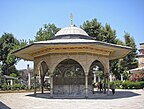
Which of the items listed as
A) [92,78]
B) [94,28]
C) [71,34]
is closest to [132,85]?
[92,78]

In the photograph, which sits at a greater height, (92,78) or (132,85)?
(92,78)

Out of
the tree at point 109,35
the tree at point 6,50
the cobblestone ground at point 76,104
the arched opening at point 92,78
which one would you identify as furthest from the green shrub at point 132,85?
the tree at point 6,50

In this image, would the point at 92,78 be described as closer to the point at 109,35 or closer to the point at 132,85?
the point at 132,85

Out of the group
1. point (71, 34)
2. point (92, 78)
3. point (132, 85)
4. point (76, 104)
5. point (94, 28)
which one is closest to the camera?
point (76, 104)

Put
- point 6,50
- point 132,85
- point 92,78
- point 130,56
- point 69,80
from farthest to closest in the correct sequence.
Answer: point 6,50, point 130,56, point 132,85, point 92,78, point 69,80

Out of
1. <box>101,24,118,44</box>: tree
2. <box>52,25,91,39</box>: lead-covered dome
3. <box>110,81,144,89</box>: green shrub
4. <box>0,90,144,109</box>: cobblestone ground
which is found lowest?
<box>0,90,144,109</box>: cobblestone ground

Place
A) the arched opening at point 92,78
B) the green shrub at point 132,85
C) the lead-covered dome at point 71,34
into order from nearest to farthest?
the lead-covered dome at point 71,34 → the arched opening at point 92,78 → the green shrub at point 132,85

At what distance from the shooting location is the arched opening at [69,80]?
2331cm

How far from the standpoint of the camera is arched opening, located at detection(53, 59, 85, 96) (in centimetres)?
2331

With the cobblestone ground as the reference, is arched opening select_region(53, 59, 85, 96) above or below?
above

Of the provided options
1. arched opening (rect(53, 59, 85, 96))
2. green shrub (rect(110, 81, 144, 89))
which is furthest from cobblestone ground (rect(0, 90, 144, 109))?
green shrub (rect(110, 81, 144, 89))

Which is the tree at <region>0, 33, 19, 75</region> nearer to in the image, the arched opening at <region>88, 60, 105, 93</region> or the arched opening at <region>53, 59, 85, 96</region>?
the arched opening at <region>88, 60, 105, 93</region>

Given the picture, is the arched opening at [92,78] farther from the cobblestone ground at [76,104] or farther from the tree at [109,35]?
the cobblestone ground at [76,104]

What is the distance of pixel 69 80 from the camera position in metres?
24.1
